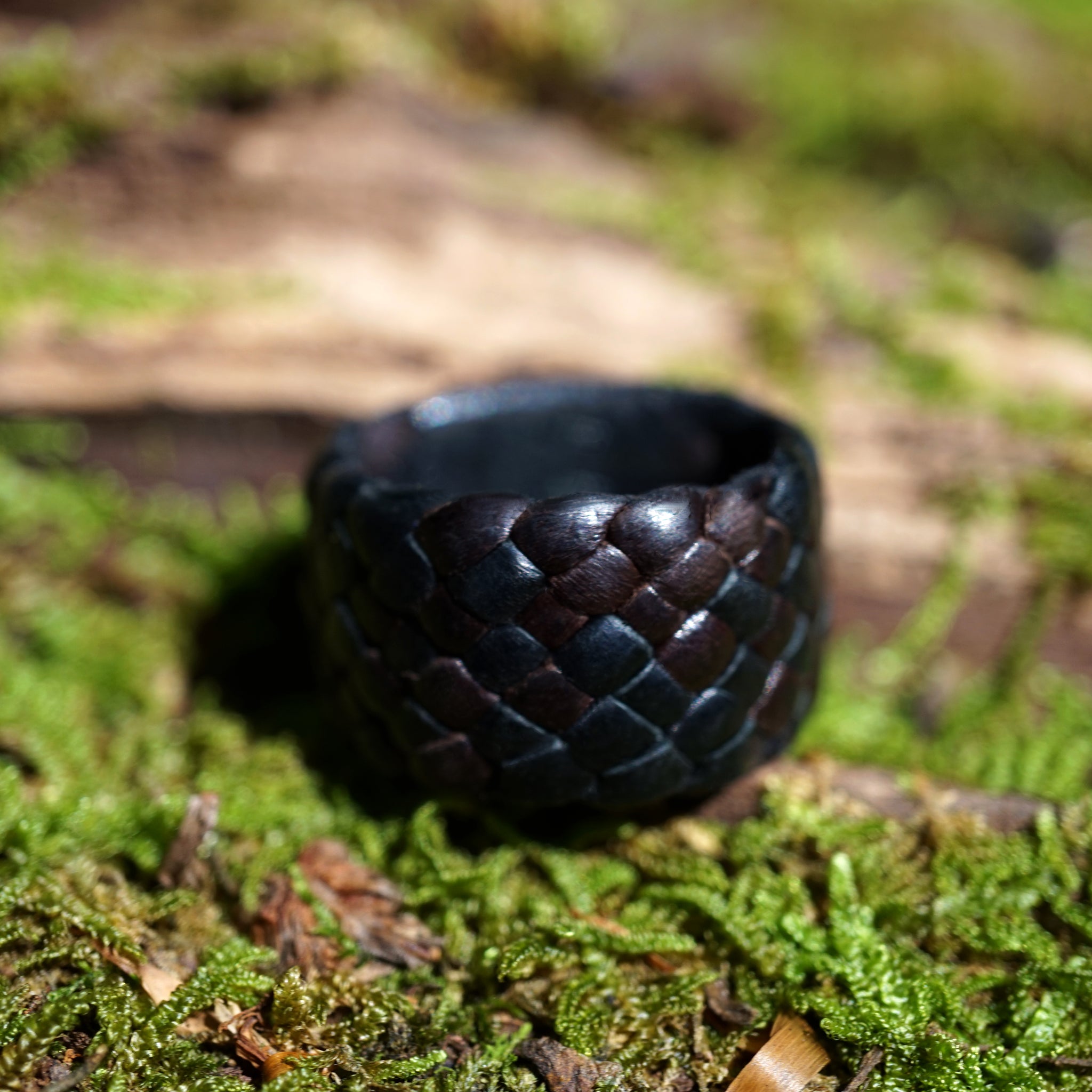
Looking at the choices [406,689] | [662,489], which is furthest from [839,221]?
[406,689]

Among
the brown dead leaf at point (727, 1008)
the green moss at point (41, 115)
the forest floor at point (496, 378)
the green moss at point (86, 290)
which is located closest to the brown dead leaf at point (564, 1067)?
the forest floor at point (496, 378)

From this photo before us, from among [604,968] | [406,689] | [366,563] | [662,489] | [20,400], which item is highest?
[662,489]

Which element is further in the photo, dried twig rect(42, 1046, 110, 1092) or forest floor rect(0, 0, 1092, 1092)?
forest floor rect(0, 0, 1092, 1092)

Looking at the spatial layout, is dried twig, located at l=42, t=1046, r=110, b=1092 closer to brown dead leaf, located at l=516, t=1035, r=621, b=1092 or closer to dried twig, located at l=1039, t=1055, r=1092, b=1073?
brown dead leaf, located at l=516, t=1035, r=621, b=1092

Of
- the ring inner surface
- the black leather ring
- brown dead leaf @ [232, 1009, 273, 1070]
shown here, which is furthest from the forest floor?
the ring inner surface

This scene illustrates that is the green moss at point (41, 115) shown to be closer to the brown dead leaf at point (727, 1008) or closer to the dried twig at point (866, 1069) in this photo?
the brown dead leaf at point (727, 1008)

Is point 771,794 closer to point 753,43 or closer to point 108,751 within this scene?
point 108,751

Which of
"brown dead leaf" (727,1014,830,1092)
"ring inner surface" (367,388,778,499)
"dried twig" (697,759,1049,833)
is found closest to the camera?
"brown dead leaf" (727,1014,830,1092)
